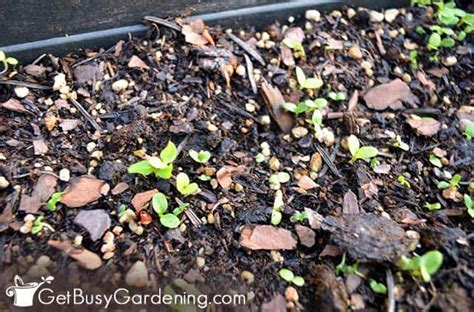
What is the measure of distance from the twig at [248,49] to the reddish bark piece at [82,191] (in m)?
0.65

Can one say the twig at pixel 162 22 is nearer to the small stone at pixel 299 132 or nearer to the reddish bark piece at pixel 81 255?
the small stone at pixel 299 132

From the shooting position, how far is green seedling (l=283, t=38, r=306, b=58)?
5.48ft

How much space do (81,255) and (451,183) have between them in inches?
39.1

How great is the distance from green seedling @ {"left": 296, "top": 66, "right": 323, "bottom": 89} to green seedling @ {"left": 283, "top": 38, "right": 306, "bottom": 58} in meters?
0.10

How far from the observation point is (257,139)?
1511 millimetres

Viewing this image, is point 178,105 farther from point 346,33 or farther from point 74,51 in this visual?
point 346,33

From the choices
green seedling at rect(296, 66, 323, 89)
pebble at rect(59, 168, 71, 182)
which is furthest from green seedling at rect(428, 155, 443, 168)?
pebble at rect(59, 168, 71, 182)

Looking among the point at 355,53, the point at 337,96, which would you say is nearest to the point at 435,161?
the point at 337,96

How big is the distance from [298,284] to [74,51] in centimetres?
101

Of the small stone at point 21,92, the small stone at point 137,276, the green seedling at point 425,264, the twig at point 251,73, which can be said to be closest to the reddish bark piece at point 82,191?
the small stone at point 137,276

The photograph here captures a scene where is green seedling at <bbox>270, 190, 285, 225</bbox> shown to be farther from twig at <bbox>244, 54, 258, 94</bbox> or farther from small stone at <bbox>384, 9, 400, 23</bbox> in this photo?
small stone at <bbox>384, 9, 400, 23</bbox>

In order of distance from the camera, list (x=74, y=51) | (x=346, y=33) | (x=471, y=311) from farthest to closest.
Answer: (x=346, y=33) < (x=74, y=51) < (x=471, y=311)

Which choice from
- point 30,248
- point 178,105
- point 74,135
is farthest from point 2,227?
point 178,105

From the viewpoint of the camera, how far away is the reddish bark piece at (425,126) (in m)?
1.53
